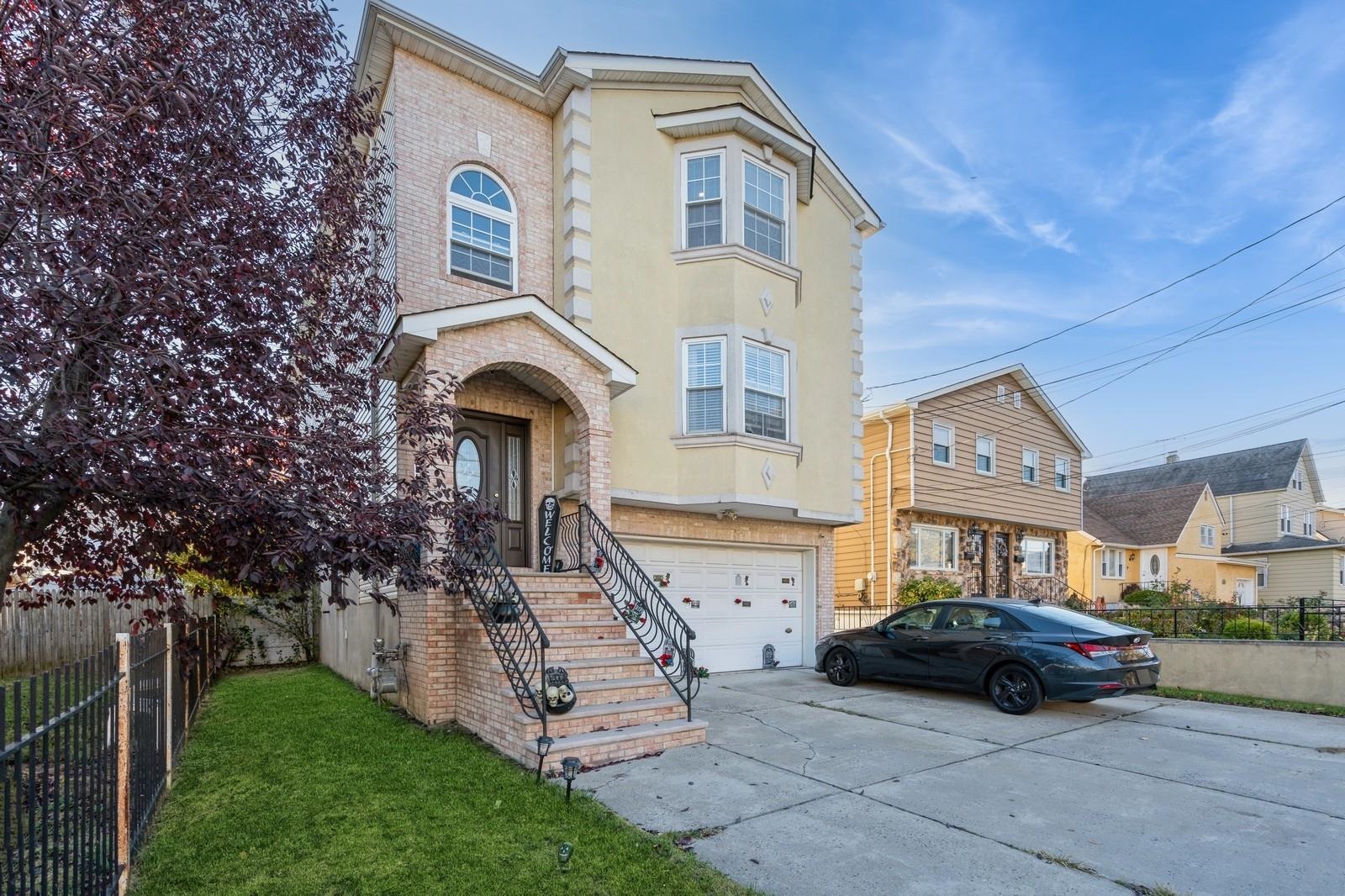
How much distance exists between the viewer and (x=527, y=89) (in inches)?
426

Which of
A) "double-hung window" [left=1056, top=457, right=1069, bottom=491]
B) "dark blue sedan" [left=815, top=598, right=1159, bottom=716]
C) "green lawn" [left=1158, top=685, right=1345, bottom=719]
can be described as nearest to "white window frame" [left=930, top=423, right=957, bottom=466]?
"double-hung window" [left=1056, top=457, right=1069, bottom=491]

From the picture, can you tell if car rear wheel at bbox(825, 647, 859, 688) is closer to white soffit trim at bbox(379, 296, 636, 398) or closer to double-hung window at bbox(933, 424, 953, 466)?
white soffit trim at bbox(379, 296, 636, 398)

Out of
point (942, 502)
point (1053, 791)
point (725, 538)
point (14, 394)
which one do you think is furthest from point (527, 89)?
point (942, 502)

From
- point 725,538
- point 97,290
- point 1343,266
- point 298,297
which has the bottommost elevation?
point 725,538

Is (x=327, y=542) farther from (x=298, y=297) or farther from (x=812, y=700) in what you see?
(x=812, y=700)

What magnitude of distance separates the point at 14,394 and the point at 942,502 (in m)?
17.9

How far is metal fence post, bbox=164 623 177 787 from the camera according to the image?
5.70m

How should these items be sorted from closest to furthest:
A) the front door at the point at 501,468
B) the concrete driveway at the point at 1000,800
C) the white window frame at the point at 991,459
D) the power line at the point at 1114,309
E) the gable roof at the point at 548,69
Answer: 1. the concrete driveway at the point at 1000,800
2. the gable roof at the point at 548,69
3. the front door at the point at 501,468
4. the power line at the point at 1114,309
5. the white window frame at the point at 991,459

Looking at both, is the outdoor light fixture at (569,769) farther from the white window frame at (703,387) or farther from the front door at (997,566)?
the front door at (997,566)

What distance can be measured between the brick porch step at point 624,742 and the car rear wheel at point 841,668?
4.36 meters

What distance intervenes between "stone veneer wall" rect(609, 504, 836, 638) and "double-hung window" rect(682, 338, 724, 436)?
150 cm

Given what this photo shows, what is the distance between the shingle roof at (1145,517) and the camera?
1029 inches

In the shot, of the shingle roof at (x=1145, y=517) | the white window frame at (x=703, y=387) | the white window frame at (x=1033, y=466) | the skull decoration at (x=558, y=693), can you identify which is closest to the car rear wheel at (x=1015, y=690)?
the white window frame at (x=703, y=387)

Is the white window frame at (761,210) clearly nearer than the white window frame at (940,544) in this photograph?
Yes
